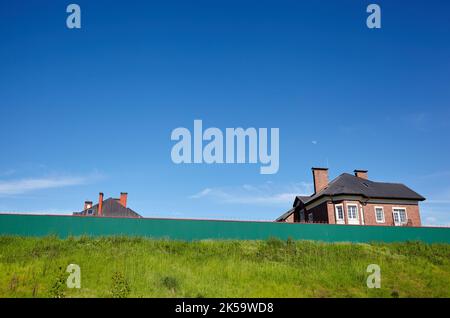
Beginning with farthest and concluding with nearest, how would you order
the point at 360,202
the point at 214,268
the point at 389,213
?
the point at 389,213 → the point at 360,202 → the point at 214,268

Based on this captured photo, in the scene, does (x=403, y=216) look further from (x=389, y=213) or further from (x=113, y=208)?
(x=113, y=208)

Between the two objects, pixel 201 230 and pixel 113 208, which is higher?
pixel 113 208

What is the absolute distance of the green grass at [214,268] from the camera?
44.1ft

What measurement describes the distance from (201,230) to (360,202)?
15982 mm

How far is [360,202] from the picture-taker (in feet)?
102

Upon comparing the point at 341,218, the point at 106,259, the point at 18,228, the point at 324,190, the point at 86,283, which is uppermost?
the point at 324,190

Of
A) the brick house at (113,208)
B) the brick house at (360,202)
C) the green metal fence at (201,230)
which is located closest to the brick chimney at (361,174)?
the brick house at (360,202)

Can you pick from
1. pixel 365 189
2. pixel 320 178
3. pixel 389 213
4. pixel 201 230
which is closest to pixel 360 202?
pixel 365 189

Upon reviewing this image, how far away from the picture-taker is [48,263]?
15.5 meters

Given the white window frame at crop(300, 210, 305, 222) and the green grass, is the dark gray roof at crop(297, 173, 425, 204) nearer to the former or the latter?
the white window frame at crop(300, 210, 305, 222)

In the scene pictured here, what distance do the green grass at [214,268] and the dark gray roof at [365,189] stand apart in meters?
10.3
